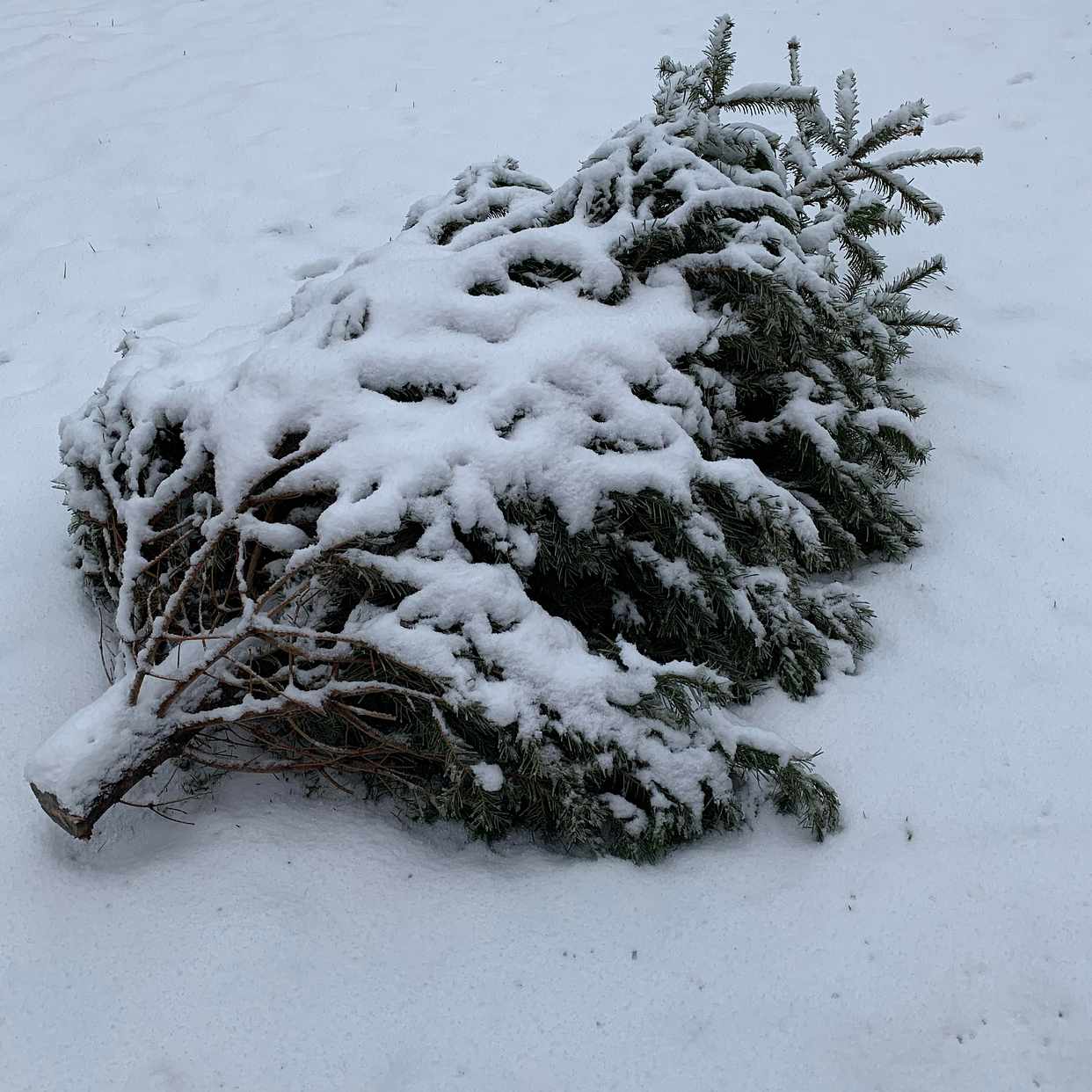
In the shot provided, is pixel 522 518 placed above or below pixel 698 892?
above

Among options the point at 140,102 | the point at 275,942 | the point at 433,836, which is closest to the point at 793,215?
the point at 433,836

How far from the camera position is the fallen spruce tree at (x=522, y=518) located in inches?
92.0

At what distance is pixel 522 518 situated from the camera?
2422 mm

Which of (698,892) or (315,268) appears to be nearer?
(698,892)

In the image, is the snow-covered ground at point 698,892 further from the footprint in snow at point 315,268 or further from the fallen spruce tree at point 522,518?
the footprint in snow at point 315,268

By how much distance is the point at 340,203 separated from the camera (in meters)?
5.64

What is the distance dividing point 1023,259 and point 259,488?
154 inches

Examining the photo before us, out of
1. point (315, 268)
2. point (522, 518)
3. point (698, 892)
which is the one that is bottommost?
point (698, 892)

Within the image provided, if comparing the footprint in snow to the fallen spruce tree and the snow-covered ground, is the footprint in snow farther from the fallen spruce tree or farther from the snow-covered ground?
the fallen spruce tree

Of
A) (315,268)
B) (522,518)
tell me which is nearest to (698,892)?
(522,518)

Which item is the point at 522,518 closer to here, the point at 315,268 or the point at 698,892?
the point at 698,892

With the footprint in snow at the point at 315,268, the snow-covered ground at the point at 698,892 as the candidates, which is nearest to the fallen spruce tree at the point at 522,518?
the snow-covered ground at the point at 698,892

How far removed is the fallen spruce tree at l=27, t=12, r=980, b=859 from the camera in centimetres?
234

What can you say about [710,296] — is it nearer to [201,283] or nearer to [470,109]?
[201,283]
